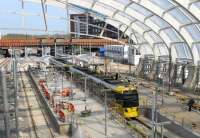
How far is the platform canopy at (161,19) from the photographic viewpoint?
135 ft

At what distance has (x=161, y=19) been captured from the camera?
4747 centimetres

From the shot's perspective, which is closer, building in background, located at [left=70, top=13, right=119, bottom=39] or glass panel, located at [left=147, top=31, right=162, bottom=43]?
building in background, located at [left=70, top=13, right=119, bottom=39]

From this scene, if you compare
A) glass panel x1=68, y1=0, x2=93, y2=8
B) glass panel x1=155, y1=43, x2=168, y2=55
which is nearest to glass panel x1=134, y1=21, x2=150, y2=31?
glass panel x1=155, y1=43, x2=168, y2=55

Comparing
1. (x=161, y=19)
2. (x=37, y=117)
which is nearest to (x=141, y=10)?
(x=161, y=19)

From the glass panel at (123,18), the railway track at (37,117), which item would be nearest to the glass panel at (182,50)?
the glass panel at (123,18)

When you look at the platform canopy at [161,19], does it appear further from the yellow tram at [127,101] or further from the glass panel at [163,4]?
the yellow tram at [127,101]

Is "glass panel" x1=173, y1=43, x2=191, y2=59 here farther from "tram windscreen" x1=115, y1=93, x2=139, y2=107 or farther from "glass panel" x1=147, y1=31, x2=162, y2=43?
"tram windscreen" x1=115, y1=93, x2=139, y2=107

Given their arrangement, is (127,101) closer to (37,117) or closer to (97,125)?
(97,125)

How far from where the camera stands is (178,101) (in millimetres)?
37875

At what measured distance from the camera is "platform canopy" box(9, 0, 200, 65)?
135 feet

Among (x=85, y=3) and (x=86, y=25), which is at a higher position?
(x=85, y=3)

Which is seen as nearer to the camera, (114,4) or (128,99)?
(128,99)

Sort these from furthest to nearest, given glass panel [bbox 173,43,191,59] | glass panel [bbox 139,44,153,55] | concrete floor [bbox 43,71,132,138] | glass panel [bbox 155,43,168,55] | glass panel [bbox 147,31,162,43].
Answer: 1. glass panel [bbox 139,44,153,55]
2. glass panel [bbox 155,43,168,55]
3. glass panel [bbox 147,31,162,43]
4. glass panel [bbox 173,43,191,59]
5. concrete floor [bbox 43,71,132,138]

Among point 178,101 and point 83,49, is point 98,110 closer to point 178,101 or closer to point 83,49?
point 178,101
